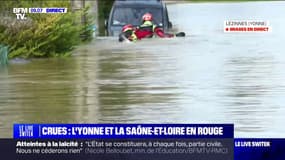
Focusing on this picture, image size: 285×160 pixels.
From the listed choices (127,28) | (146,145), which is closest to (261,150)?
(146,145)

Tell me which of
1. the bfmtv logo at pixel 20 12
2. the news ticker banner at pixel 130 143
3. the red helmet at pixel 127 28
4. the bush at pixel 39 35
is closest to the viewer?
the news ticker banner at pixel 130 143

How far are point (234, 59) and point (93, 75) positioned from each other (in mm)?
4404

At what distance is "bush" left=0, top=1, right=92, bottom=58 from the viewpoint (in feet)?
71.7

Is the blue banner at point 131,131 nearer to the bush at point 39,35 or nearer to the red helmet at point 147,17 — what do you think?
the bush at point 39,35

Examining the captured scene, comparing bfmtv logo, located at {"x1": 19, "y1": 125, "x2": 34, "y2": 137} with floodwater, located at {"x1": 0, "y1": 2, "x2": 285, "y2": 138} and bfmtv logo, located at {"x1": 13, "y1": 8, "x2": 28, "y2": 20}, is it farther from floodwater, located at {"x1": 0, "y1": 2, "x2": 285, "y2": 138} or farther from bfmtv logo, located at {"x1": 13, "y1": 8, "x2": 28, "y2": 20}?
bfmtv logo, located at {"x1": 13, "y1": 8, "x2": 28, "y2": 20}

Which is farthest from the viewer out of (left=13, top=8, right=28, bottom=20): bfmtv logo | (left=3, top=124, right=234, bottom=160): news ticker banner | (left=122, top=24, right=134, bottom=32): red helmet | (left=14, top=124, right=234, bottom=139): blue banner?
(left=122, top=24, right=134, bottom=32): red helmet

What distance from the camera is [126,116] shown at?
42.1ft

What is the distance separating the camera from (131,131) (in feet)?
27.4

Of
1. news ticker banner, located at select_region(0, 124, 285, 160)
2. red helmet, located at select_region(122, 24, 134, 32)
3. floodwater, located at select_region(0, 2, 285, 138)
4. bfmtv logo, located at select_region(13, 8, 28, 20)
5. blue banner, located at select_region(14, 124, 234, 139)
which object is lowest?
floodwater, located at select_region(0, 2, 285, 138)

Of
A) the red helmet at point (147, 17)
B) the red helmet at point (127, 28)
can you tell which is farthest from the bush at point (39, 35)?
the red helmet at point (147, 17)

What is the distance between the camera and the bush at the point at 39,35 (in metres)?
21.9

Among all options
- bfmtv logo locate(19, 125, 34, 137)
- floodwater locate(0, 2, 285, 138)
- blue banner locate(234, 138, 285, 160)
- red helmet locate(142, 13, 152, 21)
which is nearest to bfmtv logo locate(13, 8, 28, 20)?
floodwater locate(0, 2, 285, 138)

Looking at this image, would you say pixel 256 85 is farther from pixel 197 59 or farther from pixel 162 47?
pixel 162 47

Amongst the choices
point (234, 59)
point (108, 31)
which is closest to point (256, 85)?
point (234, 59)
